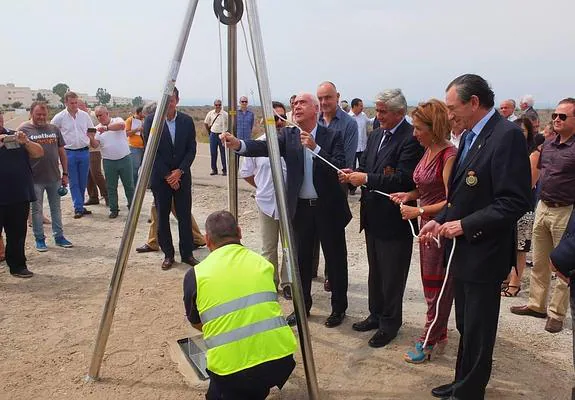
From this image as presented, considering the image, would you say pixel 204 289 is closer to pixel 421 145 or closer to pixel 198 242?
pixel 421 145

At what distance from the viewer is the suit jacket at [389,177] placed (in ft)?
12.9

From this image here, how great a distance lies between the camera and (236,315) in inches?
104

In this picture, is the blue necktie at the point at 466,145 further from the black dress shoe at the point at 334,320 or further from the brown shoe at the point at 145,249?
the brown shoe at the point at 145,249

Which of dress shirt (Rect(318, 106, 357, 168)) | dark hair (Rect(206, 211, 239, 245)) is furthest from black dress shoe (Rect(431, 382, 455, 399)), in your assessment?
dress shirt (Rect(318, 106, 357, 168))

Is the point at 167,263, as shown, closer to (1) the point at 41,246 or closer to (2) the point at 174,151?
(2) the point at 174,151

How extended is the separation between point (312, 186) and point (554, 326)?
269cm

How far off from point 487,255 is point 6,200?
18.3 ft

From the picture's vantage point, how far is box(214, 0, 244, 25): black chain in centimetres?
368

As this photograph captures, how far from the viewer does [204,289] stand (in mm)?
2656

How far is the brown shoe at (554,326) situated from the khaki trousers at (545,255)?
0.04 m

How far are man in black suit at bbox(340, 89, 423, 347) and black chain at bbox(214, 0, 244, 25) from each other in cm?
132

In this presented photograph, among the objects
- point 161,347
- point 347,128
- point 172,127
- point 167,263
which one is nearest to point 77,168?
point 172,127

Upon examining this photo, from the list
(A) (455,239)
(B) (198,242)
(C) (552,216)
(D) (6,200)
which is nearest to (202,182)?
(B) (198,242)

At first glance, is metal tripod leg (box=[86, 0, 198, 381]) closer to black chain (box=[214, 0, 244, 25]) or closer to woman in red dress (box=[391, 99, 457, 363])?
black chain (box=[214, 0, 244, 25])
